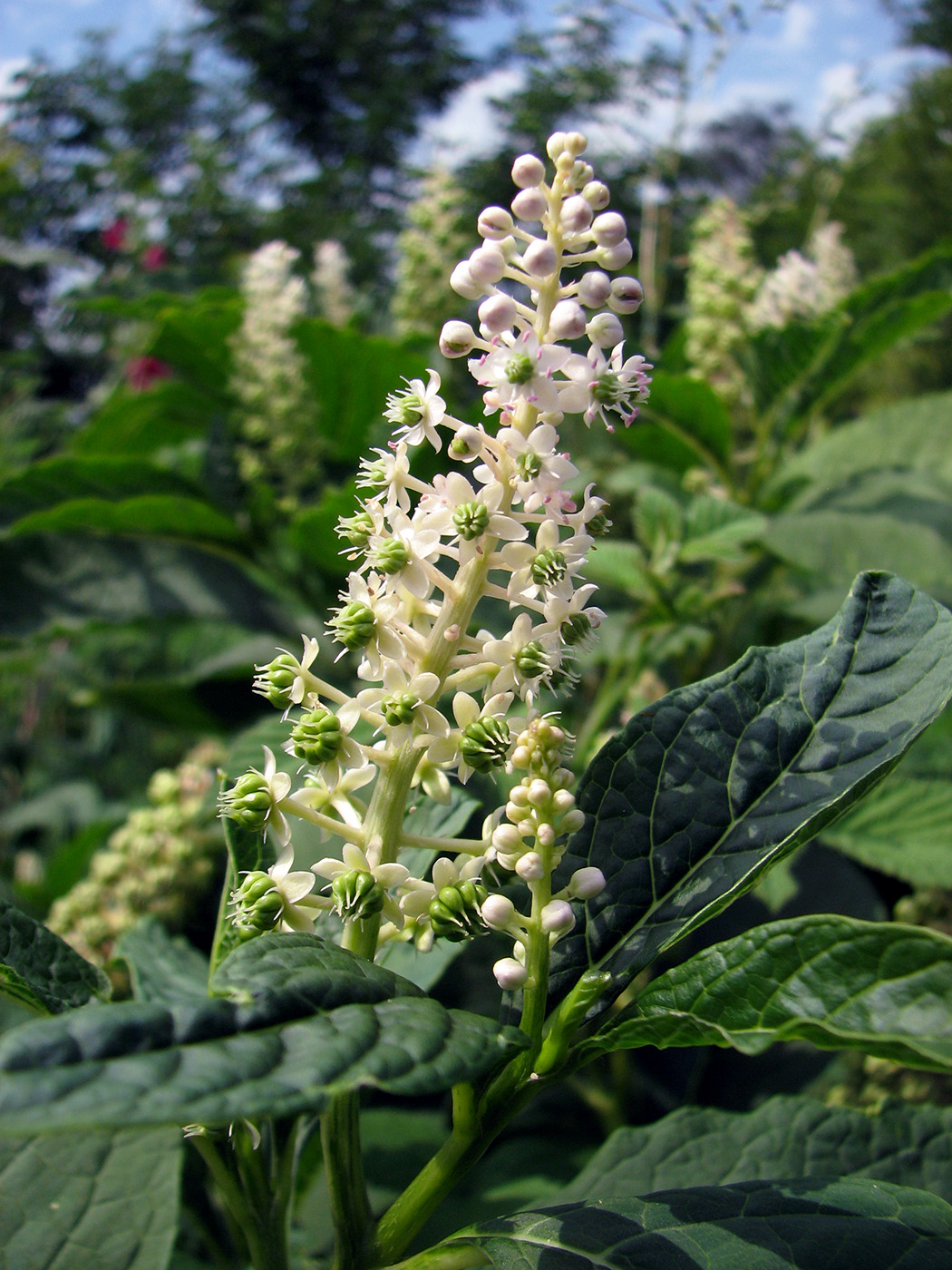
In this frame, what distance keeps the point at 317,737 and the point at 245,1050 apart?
249mm

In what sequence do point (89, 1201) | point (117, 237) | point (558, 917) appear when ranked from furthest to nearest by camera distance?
point (117, 237) → point (89, 1201) → point (558, 917)

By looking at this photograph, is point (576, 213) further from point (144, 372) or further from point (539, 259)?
point (144, 372)

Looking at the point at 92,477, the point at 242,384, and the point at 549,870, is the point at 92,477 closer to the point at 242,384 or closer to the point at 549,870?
the point at 242,384

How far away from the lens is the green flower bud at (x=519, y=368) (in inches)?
26.1

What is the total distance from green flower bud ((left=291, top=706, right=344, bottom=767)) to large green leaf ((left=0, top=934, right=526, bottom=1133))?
0.46 feet

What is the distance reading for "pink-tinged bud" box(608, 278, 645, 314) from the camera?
715 millimetres

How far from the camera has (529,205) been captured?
0.72m

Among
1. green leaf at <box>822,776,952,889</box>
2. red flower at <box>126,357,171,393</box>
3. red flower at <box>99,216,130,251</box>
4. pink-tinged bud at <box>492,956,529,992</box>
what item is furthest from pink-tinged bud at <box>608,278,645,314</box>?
red flower at <box>99,216,130,251</box>

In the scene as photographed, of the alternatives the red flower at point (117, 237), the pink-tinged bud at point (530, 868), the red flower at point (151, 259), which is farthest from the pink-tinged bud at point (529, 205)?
the red flower at point (117, 237)

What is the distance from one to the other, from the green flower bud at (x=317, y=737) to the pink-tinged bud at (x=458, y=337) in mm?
281

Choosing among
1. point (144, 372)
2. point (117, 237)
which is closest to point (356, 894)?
point (144, 372)

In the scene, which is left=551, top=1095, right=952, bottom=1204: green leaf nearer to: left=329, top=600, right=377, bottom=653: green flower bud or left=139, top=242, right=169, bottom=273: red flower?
left=329, top=600, right=377, bottom=653: green flower bud

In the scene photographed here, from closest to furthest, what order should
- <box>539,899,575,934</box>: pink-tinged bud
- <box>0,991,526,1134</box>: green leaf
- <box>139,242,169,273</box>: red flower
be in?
<box>0,991,526,1134</box>: green leaf
<box>539,899,575,934</box>: pink-tinged bud
<box>139,242,169,273</box>: red flower

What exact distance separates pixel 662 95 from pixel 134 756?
2.46 metres
